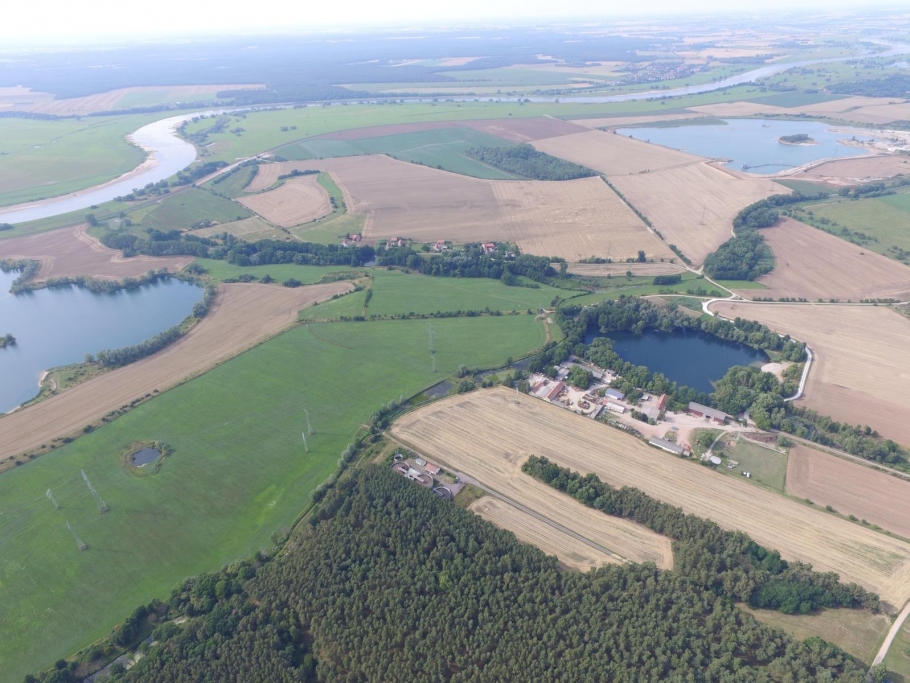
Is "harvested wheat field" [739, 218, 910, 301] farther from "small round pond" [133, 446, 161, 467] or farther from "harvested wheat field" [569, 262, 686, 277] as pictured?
"small round pond" [133, 446, 161, 467]

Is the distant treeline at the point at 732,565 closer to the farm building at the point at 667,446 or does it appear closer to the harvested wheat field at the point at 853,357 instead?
the farm building at the point at 667,446

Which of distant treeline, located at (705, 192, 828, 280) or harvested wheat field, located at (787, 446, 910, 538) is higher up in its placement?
distant treeline, located at (705, 192, 828, 280)

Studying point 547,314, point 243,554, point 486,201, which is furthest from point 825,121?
point 243,554

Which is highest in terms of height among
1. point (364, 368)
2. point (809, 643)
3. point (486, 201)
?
point (486, 201)

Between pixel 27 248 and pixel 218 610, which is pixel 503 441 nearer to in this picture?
pixel 218 610

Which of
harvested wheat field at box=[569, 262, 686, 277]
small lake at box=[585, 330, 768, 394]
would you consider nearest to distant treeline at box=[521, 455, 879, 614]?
small lake at box=[585, 330, 768, 394]
